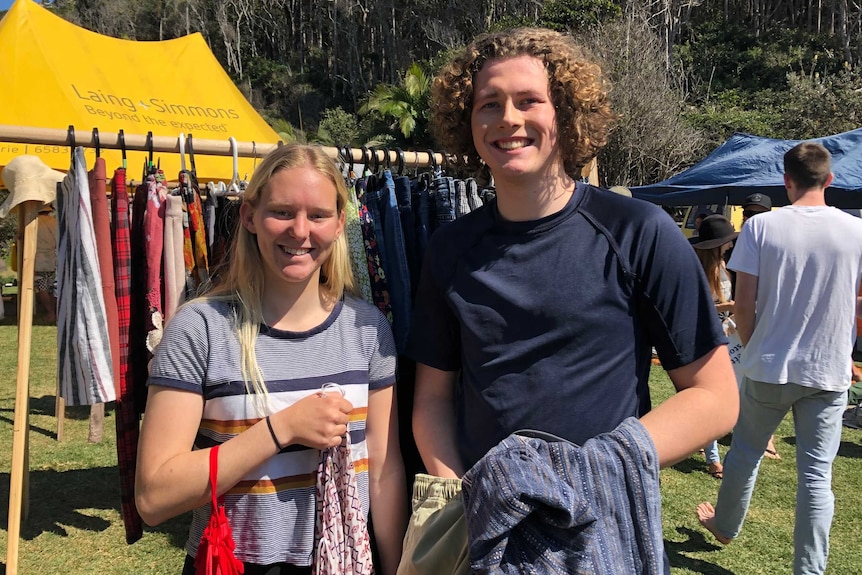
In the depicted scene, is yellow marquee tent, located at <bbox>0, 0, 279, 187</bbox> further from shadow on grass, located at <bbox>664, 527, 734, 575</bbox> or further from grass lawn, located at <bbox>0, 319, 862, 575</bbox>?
shadow on grass, located at <bbox>664, 527, 734, 575</bbox>

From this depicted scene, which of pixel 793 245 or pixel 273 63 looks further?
pixel 273 63

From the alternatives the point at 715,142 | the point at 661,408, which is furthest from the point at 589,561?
the point at 715,142

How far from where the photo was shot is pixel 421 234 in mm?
2195

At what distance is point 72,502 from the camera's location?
14.6ft

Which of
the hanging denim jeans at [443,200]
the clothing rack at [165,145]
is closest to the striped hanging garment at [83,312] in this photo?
the clothing rack at [165,145]

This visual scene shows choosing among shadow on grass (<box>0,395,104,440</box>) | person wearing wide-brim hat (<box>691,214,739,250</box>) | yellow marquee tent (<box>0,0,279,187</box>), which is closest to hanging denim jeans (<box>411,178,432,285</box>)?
person wearing wide-brim hat (<box>691,214,739,250</box>)

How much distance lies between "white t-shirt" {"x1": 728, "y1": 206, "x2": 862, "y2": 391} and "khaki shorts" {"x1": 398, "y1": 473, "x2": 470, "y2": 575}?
7.74ft

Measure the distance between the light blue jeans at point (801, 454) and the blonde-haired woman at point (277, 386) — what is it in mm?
2233

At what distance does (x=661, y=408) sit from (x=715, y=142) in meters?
22.8

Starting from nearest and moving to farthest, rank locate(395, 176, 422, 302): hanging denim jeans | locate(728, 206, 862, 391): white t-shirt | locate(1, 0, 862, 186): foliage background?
locate(395, 176, 422, 302): hanging denim jeans, locate(728, 206, 862, 391): white t-shirt, locate(1, 0, 862, 186): foliage background

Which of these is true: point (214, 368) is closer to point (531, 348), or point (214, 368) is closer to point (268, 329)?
point (268, 329)

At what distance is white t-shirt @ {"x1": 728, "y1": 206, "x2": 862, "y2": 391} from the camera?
3109mm

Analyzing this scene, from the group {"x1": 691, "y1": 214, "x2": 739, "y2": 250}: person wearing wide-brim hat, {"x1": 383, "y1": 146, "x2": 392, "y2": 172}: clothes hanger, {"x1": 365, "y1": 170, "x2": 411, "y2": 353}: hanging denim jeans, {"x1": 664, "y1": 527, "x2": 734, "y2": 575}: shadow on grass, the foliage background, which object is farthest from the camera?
the foliage background

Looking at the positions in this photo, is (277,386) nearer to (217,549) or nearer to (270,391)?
(270,391)
